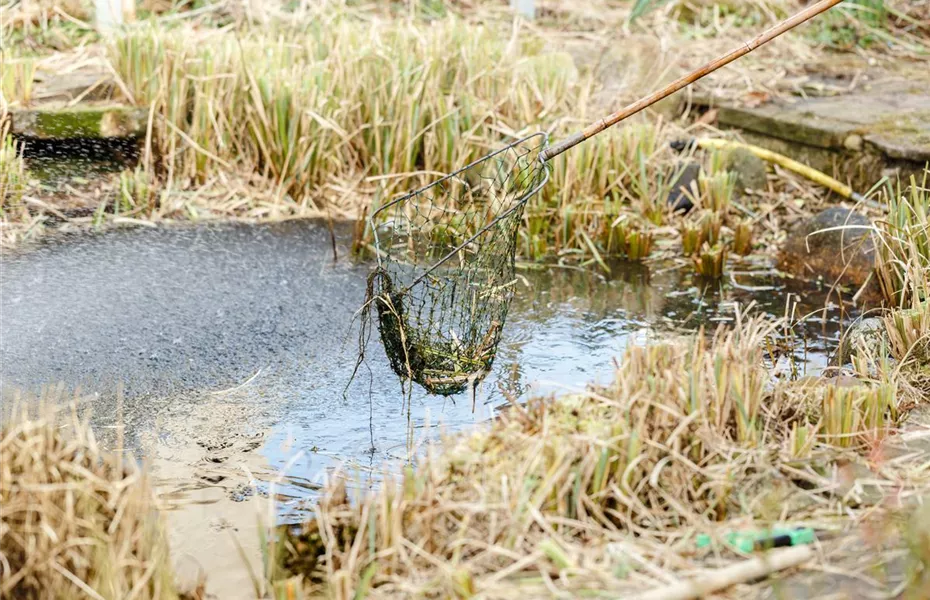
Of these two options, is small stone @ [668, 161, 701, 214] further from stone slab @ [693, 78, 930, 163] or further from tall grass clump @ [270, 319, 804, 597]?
tall grass clump @ [270, 319, 804, 597]

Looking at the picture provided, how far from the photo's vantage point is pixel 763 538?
8.29 feet

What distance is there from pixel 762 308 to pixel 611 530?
2.99 m

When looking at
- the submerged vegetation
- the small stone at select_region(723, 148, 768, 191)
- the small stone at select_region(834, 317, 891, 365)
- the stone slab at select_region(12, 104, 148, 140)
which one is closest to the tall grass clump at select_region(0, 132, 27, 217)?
the submerged vegetation

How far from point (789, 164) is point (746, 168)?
0.30 m

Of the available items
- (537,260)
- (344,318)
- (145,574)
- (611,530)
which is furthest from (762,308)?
(145,574)

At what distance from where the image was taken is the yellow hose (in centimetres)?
662

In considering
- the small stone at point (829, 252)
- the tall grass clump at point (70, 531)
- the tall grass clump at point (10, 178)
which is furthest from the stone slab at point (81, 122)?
the tall grass clump at point (70, 531)

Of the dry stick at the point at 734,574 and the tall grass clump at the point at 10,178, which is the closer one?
the dry stick at the point at 734,574

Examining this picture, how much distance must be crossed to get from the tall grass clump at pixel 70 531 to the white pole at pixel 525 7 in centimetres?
723

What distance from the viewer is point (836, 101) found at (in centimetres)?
743

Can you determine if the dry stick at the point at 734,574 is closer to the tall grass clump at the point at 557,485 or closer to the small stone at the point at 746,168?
the tall grass clump at the point at 557,485

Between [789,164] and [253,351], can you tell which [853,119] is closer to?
[789,164]

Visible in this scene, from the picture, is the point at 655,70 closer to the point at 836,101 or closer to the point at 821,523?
the point at 836,101

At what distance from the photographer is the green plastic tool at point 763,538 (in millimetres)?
2543
